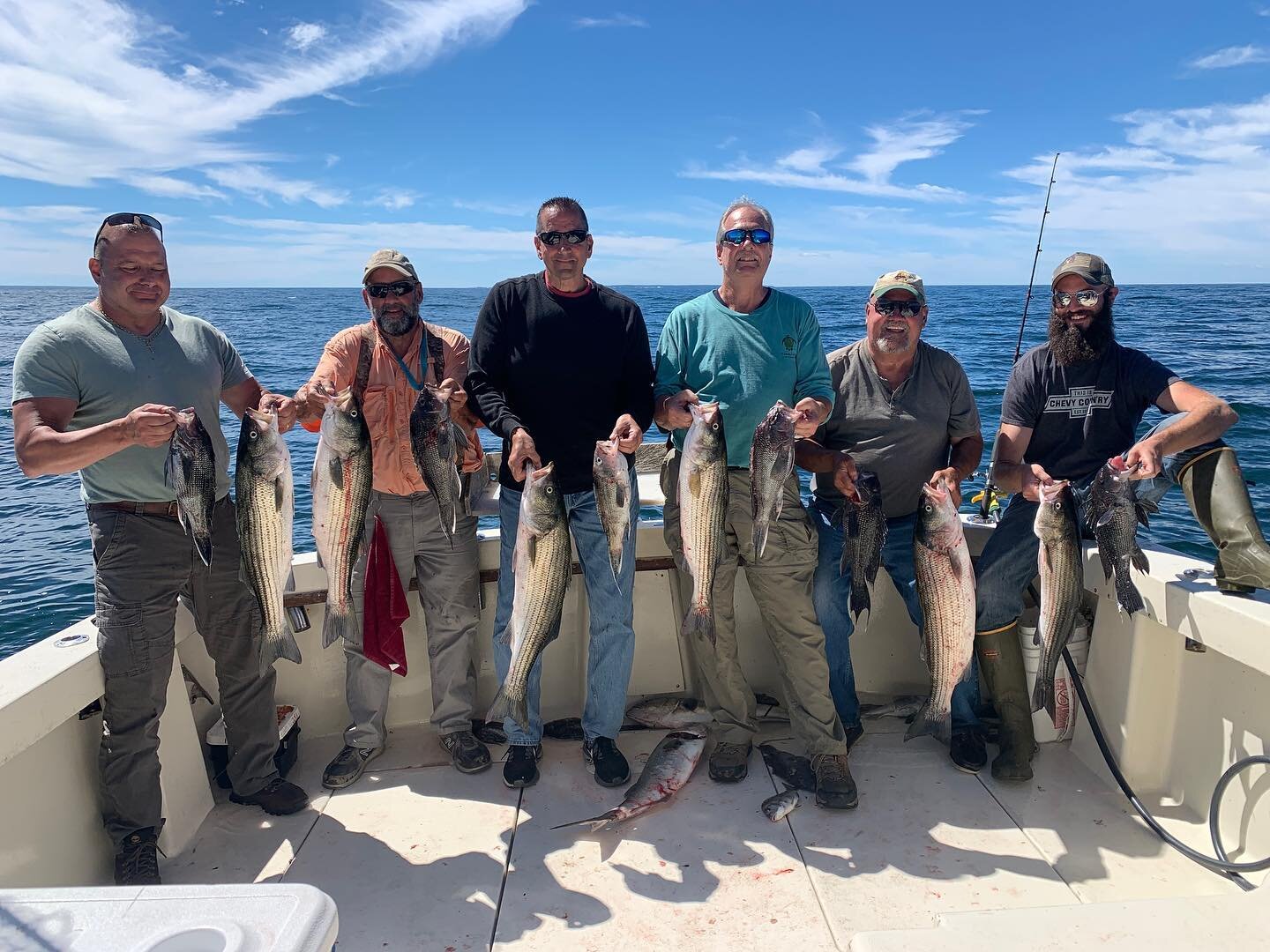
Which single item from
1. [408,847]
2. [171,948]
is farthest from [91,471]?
[171,948]

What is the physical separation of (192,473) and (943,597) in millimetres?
3505

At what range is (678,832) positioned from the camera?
153 inches

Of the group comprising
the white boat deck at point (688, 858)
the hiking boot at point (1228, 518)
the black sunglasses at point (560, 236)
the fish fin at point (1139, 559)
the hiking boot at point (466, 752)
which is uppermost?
the black sunglasses at point (560, 236)

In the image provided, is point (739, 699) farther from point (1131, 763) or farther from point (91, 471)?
point (91, 471)

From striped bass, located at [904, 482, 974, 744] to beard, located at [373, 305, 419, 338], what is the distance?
2.79 metres

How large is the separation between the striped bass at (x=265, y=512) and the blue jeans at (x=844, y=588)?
2771 millimetres

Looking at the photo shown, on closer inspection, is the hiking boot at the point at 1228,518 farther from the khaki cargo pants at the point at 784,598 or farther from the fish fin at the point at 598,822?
the fish fin at the point at 598,822

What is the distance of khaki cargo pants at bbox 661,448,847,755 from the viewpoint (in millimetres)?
4227

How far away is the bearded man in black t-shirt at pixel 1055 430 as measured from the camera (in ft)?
14.1

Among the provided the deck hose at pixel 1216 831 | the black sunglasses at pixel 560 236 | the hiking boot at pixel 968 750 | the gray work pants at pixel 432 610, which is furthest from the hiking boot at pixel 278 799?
the deck hose at pixel 1216 831

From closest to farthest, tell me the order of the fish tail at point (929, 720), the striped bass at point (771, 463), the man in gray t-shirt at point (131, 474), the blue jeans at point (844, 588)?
the man in gray t-shirt at point (131, 474), the striped bass at point (771, 463), the fish tail at point (929, 720), the blue jeans at point (844, 588)

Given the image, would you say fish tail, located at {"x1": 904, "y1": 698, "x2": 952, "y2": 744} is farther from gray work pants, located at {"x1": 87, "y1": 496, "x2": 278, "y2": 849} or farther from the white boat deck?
gray work pants, located at {"x1": 87, "y1": 496, "x2": 278, "y2": 849}

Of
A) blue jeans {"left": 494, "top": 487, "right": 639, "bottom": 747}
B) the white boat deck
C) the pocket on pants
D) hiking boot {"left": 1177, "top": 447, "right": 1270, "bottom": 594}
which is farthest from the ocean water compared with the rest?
the pocket on pants

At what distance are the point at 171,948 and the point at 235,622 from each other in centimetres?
272
